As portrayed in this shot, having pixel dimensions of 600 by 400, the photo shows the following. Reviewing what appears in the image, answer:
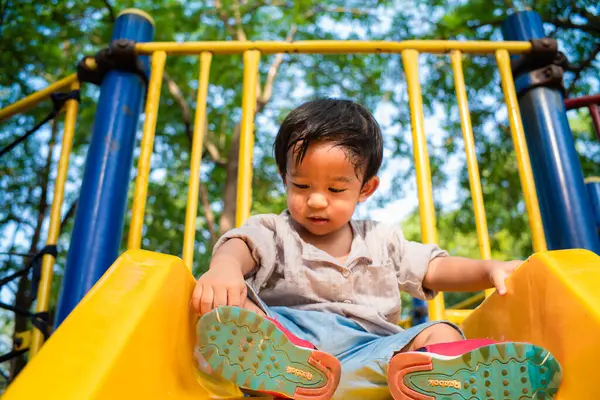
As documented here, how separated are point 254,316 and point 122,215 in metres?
0.84

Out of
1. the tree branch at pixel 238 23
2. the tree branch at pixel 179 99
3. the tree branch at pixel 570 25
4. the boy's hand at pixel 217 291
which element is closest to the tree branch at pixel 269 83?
the tree branch at pixel 238 23

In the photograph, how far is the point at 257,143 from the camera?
20.6 ft

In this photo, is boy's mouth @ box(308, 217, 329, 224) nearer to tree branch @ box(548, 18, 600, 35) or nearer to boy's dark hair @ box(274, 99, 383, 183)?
boy's dark hair @ box(274, 99, 383, 183)

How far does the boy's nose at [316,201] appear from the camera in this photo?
101 cm

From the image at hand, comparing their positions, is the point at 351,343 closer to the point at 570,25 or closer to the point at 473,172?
the point at 473,172

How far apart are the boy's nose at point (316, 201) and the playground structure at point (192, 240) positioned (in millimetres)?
306

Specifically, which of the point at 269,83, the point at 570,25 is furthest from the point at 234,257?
the point at 269,83

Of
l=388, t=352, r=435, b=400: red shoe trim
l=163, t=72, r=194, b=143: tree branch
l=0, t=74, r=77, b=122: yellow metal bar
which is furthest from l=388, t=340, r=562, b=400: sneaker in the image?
l=163, t=72, r=194, b=143: tree branch

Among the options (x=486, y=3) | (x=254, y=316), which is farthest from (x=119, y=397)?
(x=486, y=3)

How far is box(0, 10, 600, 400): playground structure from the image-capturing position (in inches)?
23.3

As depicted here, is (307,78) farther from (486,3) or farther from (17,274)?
(17,274)

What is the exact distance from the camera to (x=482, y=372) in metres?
0.67

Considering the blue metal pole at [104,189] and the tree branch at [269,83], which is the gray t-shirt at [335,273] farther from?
the tree branch at [269,83]

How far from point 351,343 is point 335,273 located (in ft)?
0.55
